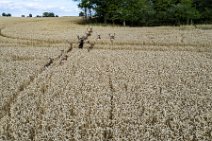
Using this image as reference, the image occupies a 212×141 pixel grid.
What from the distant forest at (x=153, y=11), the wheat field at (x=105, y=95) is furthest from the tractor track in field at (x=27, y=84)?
the distant forest at (x=153, y=11)

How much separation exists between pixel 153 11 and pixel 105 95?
56.9 m

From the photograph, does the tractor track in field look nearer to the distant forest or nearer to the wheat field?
the wheat field

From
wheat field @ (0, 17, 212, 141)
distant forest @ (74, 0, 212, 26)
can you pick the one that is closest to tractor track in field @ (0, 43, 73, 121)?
wheat field @ (0, 17, 212, 141)

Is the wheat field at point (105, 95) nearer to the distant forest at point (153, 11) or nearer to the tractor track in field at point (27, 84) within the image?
the tractor track in field at point (27, 84)

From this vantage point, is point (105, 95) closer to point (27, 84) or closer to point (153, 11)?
point (27, 84)

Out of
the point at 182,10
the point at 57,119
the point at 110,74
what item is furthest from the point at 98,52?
the point at 182,10

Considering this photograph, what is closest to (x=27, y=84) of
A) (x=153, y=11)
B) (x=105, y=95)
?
(x=105, y=95)

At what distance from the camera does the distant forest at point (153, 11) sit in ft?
249

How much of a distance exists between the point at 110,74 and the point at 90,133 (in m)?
12.0

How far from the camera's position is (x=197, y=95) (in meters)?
21.1

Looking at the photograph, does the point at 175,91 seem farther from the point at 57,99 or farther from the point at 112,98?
the point at 57,99

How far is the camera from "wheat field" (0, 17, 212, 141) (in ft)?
51.0

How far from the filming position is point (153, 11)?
75.9m

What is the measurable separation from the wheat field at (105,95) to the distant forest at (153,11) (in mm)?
37726
